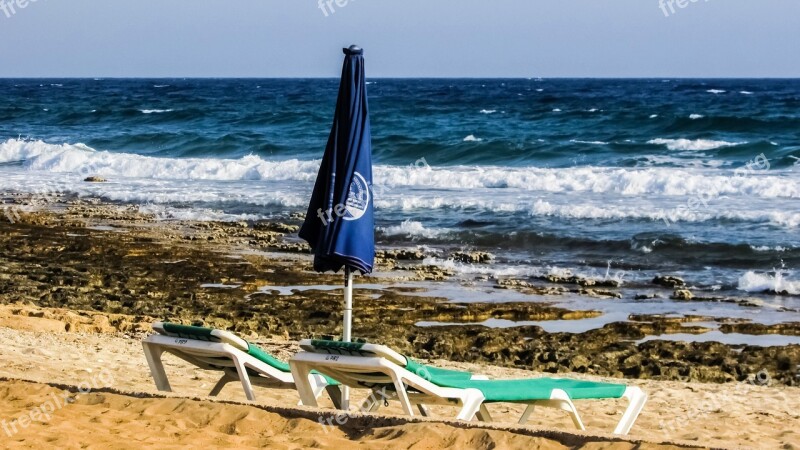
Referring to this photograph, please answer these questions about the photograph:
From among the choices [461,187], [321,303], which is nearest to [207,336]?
[321,303]

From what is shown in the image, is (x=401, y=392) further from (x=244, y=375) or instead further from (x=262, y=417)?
(x=244, y=375)

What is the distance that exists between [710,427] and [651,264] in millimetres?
7422

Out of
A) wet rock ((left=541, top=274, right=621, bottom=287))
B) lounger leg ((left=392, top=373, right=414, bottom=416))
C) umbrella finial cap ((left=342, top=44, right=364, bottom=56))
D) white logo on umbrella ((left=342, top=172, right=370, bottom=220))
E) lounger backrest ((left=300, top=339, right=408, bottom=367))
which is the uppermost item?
umbrella finial cap ((left=342, top=44, right=364, bottom=56))

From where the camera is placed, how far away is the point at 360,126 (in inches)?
242

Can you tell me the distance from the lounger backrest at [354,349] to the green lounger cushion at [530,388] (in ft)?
1.04

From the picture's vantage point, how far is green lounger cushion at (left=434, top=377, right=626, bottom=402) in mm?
5910

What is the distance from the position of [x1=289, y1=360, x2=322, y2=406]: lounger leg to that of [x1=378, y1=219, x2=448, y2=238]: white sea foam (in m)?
10.8

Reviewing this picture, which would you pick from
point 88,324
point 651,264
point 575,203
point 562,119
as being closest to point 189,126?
point 562,119

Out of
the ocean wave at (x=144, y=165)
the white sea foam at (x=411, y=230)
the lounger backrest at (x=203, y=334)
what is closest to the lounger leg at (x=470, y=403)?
the lounger backrest at (x=203, y=334)

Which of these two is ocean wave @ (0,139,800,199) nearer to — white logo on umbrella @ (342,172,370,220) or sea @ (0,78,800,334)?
sea @ (0,78,800,334)

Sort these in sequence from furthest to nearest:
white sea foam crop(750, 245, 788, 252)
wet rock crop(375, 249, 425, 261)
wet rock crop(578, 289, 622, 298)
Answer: white sea foam crop(750, 245, 788, 252), wet rock crop(375, 249, 425, 261), wet rock crop(578, 289, 622, 298)

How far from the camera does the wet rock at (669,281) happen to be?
12720 millimetres

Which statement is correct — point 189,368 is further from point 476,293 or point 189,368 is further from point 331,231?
point 476,293

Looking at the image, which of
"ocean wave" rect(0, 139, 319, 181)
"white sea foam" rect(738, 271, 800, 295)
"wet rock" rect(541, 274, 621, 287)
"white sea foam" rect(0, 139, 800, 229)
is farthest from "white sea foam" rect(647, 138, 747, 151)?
"wet rock" rect(541, 274, 621, 287)
